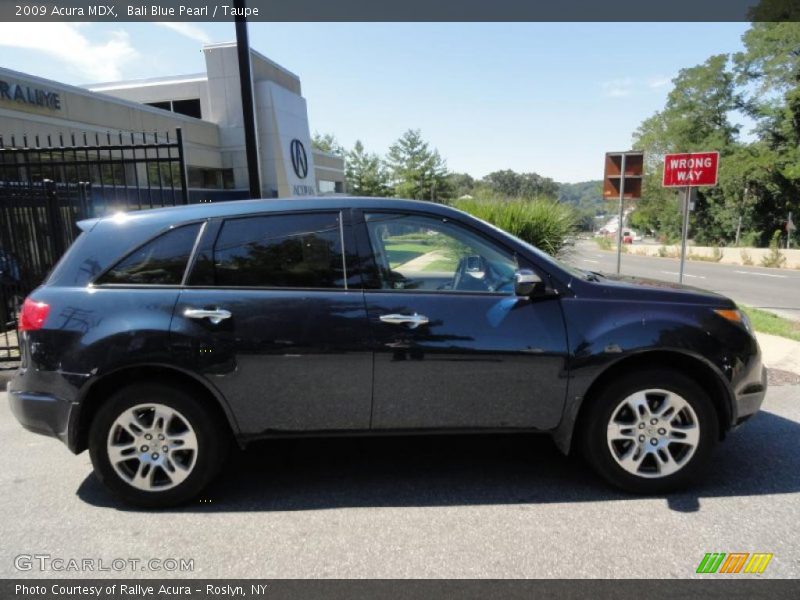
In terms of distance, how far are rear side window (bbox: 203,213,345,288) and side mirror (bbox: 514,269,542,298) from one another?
1.01m

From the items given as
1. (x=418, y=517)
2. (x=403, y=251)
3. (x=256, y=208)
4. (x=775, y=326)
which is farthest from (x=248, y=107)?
(x=775, y=326)

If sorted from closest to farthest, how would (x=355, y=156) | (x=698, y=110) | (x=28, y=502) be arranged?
(x=28, y=502) < (x=698, y=110) < (x=355, y=156)

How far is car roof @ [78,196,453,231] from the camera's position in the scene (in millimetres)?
3244

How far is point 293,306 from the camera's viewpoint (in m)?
3.06

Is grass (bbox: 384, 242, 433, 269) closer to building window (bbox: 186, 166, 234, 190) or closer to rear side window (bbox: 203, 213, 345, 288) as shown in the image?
rear side window (bbox: 203, 213, 345, 288)

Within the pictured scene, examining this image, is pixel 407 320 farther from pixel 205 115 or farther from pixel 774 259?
pixel 774 259

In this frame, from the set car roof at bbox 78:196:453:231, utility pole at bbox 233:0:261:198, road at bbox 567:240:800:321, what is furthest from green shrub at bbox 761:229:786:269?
car roof at bbox 78:196:453:231

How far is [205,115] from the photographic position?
2767 cm

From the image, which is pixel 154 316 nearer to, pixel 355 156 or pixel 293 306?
pixel 293 306

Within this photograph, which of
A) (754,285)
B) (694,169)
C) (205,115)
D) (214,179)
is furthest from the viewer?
(214,179)

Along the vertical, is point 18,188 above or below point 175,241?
above

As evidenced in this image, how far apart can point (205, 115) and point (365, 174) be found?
1110 inches

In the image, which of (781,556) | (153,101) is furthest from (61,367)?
(153,101)

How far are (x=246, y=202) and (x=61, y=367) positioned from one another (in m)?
1.42
